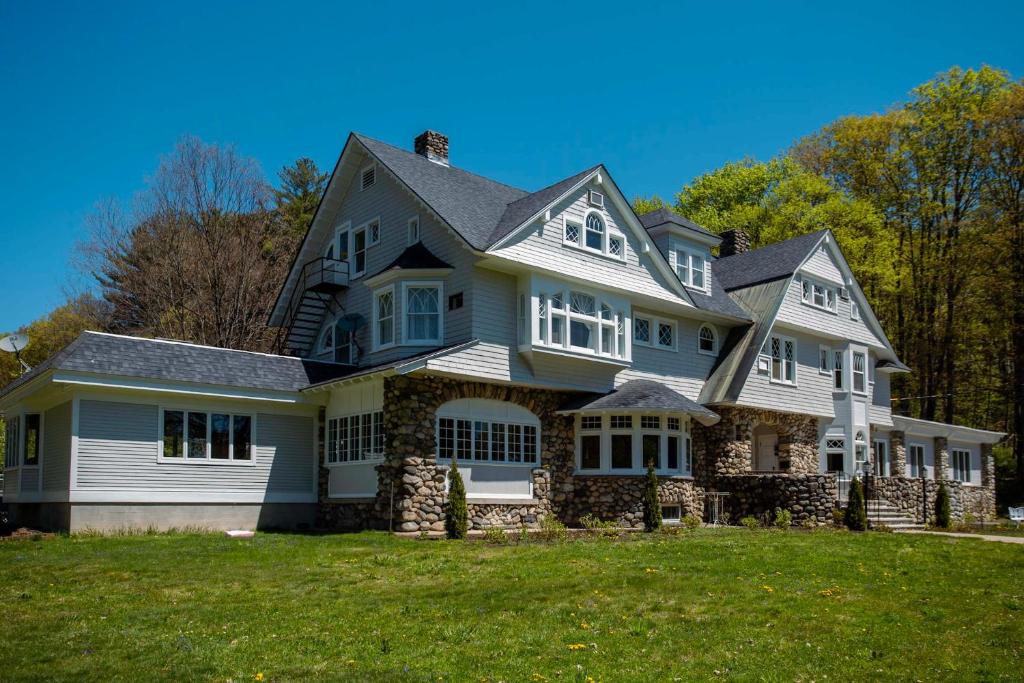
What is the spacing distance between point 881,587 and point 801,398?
18276 mm

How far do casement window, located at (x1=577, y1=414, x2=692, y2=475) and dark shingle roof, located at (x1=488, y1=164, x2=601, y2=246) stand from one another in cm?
565

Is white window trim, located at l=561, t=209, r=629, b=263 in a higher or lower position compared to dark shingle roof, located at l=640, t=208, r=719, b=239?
lower

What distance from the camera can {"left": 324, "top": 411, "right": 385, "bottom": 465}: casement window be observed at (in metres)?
22.3

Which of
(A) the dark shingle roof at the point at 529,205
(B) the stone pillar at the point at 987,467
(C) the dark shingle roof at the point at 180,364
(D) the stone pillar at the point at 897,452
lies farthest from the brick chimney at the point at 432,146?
(B) the stone pillar at the point at 987,467

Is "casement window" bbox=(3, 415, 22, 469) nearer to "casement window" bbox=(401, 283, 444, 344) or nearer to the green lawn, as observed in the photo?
the green lawn

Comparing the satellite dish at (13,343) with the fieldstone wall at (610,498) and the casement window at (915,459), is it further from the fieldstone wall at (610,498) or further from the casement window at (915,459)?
the casement window at (915,459)

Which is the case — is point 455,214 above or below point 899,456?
above

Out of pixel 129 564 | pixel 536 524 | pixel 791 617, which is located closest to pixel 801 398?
pixel 536 524

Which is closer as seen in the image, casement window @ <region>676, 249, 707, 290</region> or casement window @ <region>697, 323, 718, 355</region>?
casement window @ <region>676, 249, 707, 290</region>

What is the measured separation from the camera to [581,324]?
24625 millimetres

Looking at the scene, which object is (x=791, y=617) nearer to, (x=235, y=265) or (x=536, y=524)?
→ (x=536, y=524)

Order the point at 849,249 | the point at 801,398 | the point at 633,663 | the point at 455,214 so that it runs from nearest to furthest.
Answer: the point at 633,663 → the point at 455,214 → the point at 801,398 → the point at 849,249

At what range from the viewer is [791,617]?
1141 centimetres

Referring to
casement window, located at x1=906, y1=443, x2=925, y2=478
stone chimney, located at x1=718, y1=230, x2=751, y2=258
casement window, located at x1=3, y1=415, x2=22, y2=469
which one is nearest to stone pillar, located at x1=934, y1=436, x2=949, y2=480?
casement window, located at x1=906, y1=443, x2=925, y2=478
